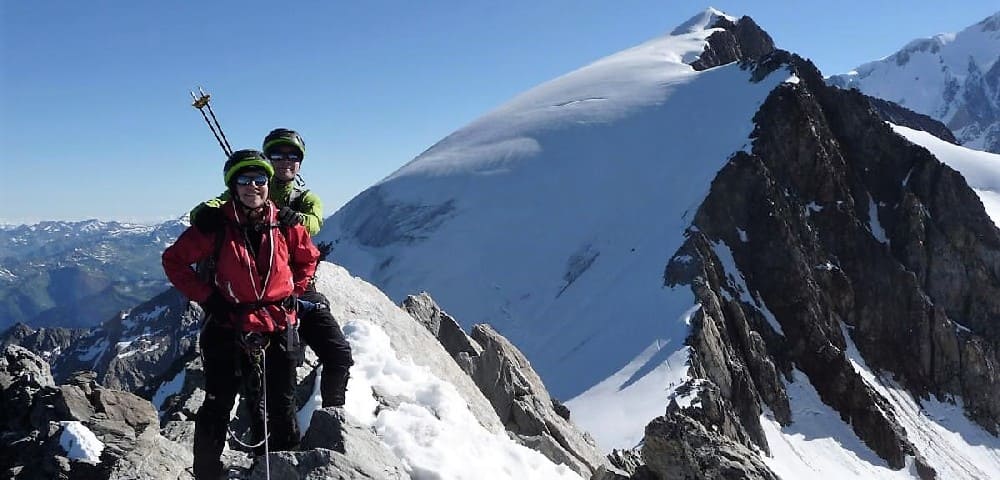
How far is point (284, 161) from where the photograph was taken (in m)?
9.36

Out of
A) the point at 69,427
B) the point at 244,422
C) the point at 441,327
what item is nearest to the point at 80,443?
the point at 69,427

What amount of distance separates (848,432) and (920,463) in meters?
5.66

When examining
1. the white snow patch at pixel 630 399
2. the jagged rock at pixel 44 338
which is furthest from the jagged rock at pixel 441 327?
the jagged rock at pixel 44 338

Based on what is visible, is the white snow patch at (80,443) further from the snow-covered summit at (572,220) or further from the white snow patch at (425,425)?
the snow-covered summit at (572,220)

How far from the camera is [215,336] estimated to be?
23.5 feet

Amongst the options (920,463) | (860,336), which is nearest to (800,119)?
(860,336)

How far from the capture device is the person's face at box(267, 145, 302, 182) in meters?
9.27

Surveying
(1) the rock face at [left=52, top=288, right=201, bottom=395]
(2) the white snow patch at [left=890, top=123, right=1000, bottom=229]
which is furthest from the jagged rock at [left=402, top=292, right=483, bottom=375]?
(2) the white snow patch at [left=890, top=123, right=1000, bottom=229]

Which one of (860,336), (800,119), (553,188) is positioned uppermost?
(553,188)

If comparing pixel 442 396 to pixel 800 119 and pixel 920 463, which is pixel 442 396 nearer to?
pixel 920 463

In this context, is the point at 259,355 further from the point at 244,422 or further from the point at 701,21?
the point at 701,21

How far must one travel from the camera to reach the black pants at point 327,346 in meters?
8.30

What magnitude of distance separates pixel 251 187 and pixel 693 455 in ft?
22.9

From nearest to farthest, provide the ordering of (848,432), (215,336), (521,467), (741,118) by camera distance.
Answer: (215,336) → (521,467) → (848,432) → (741,118)
